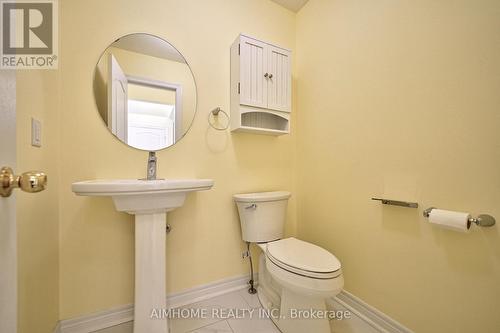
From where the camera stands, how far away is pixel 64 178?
1059 mm

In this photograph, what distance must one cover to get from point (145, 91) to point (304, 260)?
1.31m

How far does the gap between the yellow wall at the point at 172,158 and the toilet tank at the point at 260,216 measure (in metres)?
0.12

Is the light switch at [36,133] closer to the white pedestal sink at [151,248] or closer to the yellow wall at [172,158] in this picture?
the yellow wall at [172,158]

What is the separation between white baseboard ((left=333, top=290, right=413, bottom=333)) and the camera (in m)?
1.05

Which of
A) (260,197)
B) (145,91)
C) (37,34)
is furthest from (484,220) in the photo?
(37,34)

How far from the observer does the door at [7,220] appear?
13.7 inches

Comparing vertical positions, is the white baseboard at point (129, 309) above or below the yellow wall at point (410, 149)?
below

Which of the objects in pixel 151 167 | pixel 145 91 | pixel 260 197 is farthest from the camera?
pixel 260 197

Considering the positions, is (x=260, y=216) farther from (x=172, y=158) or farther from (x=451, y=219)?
(x=451, y=219)

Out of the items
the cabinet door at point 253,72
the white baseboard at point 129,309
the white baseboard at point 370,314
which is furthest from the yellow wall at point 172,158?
the white baseboard at point 370,314

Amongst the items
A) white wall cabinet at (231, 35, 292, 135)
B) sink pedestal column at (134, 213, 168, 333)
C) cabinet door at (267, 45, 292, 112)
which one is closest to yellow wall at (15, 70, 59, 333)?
Answer: sink pedestal column at (134, 213, 168, 333)

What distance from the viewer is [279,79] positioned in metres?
1.44

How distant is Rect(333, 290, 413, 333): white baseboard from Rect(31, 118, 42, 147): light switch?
179 cm

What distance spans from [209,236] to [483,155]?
1424mm
